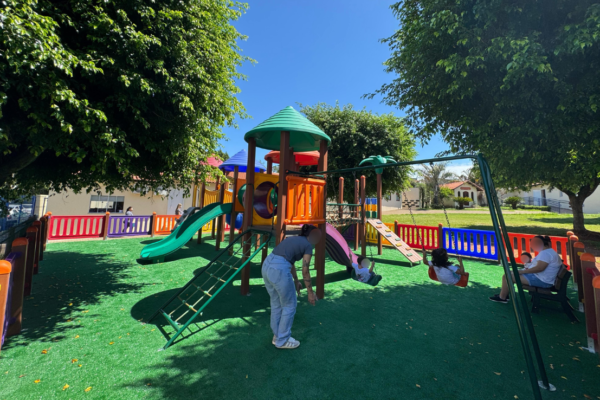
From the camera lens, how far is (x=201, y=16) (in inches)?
A: 215

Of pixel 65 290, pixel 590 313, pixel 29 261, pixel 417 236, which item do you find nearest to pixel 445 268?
pixel 590 313

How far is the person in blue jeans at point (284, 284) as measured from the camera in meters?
3.77

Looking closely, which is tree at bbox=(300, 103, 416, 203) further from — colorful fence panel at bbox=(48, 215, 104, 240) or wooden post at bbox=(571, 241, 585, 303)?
colorful fence panel at bbox=(48, 215, 104, 240)

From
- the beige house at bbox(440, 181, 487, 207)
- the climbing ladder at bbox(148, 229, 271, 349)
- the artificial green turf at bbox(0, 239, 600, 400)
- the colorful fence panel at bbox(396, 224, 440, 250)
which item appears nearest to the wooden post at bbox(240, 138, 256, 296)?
the climbing ladder at bbox(148, 229, 271, 349)

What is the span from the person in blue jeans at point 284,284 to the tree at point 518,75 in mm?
4111

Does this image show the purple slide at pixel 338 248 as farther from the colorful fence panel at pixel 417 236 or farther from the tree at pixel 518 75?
the colorful fence panel at pixel 417 236

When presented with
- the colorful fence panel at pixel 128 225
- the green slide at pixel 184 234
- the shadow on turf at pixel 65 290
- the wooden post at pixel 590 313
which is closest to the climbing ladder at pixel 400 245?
the wooden post at pixel 590 313

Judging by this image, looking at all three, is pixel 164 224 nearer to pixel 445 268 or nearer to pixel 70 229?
pixel 70 229

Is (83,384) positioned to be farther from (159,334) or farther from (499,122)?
(499,122)

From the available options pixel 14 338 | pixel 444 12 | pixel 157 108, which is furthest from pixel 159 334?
pixel 444 12

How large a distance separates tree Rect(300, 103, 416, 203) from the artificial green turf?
12.6m

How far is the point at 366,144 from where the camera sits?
1775cm

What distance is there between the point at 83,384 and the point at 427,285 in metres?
7.16

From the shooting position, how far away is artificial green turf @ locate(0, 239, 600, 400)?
9.68ft
